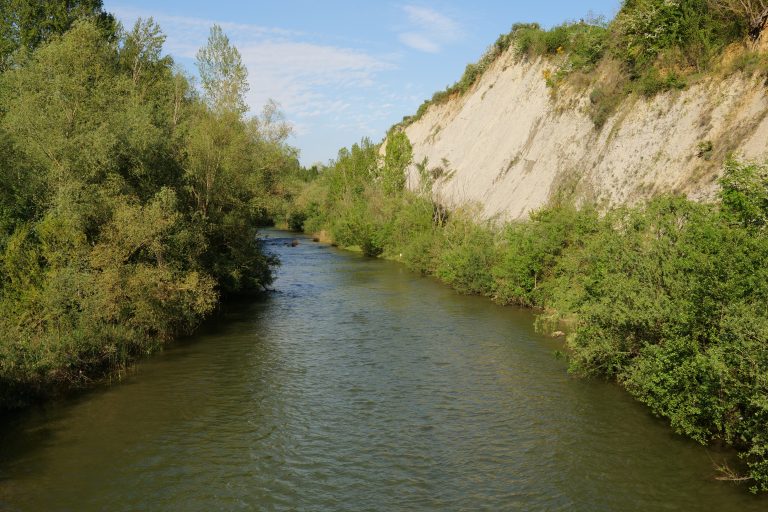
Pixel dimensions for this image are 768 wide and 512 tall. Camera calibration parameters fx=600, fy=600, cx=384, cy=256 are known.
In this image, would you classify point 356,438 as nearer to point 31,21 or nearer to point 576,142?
point 576,142

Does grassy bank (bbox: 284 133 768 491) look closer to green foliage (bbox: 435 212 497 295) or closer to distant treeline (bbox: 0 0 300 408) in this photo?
green foliage (bbox: 435 212 497 295)

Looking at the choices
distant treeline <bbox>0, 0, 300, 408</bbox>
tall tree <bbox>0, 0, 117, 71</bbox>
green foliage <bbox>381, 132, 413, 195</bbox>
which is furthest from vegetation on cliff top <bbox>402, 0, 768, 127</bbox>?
tall tree <bbox>0, 0, 117, 71</bbox>

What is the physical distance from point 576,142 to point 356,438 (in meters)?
27.4

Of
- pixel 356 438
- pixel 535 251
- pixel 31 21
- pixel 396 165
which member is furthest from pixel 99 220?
pixel 396 165

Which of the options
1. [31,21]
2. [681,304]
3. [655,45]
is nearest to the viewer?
[681,304]

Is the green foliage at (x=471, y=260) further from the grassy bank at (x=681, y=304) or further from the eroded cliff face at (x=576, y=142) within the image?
the grassy bank at (x=681, y=304)

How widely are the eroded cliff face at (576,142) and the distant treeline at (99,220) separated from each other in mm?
18405

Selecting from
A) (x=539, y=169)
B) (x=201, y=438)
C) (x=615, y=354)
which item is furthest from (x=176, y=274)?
(x=539, y=169)

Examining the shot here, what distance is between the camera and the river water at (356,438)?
41.0ft

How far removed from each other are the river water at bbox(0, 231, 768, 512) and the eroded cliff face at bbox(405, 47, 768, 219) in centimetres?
1032

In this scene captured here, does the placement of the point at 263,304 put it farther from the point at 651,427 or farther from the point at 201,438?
the point at 651,427

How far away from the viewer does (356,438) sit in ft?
50.3

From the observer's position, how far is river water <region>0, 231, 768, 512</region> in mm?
12492

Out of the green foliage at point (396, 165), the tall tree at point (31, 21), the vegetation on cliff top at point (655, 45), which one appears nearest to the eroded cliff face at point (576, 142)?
the vegetation on cliff top at point (655, 45)
